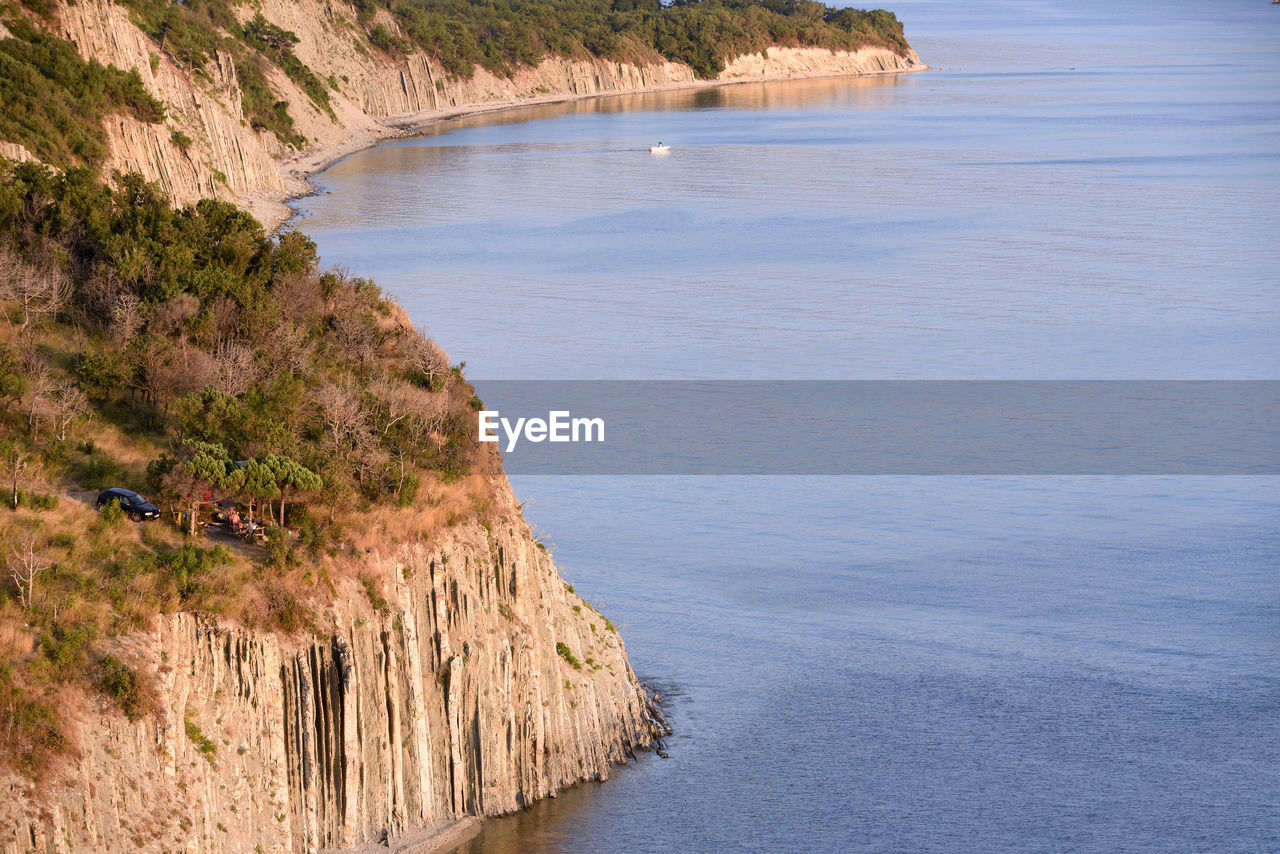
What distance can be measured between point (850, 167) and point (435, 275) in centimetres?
7590

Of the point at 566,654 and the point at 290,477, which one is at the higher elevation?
the point at 290,477

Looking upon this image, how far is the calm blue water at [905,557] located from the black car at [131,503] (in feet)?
38.2

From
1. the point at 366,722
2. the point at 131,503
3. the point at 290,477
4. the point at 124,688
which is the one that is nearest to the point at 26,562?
the point at 131,503

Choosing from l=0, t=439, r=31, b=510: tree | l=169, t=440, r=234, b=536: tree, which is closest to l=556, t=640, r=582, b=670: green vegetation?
l=169, t=440, r=234, b=536: tree

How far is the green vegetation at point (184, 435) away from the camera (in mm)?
33031

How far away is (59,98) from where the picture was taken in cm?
8862

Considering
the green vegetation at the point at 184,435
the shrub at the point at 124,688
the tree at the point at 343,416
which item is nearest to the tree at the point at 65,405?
the green vegetation at the point at 184,435

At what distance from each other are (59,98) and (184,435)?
2172 inches

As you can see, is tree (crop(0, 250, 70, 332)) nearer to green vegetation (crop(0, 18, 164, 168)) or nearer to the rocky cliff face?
the rocky cliff face

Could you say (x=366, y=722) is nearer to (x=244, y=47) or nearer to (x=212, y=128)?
(x=212, y=128)

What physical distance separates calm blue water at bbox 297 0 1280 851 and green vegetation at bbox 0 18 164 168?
64.7 ft

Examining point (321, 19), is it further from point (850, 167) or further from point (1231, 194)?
point (1231, 194)

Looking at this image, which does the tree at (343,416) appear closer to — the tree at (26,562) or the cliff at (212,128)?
the tree at (26,562)

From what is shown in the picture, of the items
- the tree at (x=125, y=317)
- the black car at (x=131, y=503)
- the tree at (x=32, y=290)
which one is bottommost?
the black car at (x=131, y=503)
